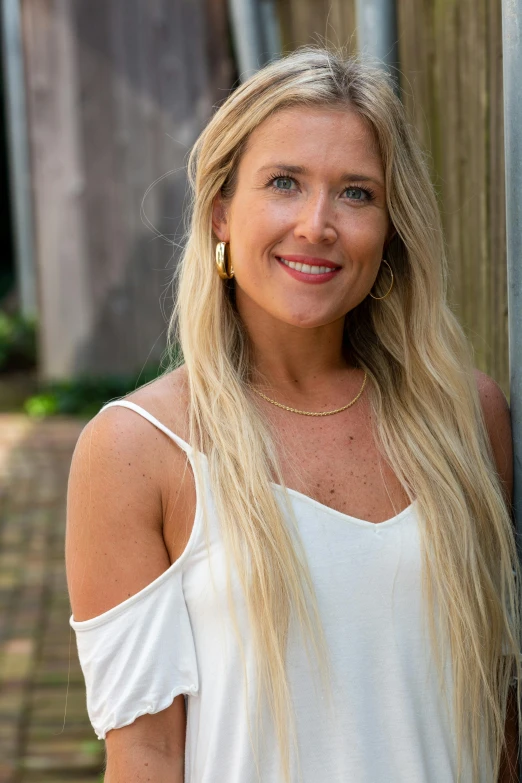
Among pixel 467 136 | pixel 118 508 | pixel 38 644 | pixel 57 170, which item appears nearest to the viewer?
pixel 118 508

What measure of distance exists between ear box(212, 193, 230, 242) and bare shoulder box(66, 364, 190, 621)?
0.40 metres

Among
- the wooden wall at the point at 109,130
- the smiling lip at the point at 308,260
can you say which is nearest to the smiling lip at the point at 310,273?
the smiling lip at the point at 308,260

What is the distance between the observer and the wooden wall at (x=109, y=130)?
24.5 ft

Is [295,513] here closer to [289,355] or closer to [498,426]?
[289,355]

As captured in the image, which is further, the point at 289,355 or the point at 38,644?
the point at 38,644

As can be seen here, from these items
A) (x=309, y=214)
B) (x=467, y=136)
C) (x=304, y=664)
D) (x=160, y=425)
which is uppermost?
(x=467, y=136)

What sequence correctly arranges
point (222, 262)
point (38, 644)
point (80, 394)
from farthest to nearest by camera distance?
point (80, 394), point (38, 644), point (222, 262)

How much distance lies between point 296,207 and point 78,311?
599 cm

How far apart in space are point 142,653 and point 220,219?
2.57 ft

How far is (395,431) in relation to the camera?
2.01 m

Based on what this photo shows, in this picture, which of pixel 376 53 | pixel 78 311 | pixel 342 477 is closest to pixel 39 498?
pixel 78 311

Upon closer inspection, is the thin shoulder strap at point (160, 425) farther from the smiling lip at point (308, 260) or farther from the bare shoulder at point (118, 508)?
the smiling lip at point (308, 260)

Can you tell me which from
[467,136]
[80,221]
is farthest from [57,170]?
[467,136]

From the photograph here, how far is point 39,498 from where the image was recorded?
6.02m
